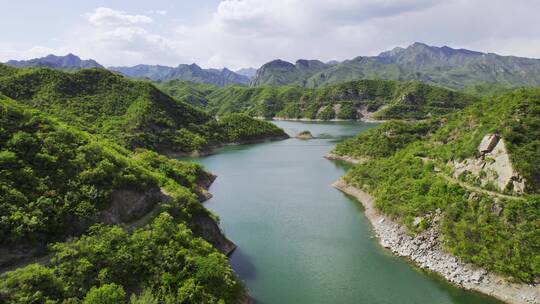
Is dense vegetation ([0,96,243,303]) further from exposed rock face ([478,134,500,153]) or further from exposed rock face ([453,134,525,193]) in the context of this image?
→ exposed rock face ([478,134,500,153])

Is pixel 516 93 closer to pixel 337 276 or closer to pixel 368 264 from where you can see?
pixel 368 264

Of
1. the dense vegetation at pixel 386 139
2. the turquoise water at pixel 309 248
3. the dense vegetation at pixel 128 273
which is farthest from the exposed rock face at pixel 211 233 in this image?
the dense vegetation at pixel 386 139

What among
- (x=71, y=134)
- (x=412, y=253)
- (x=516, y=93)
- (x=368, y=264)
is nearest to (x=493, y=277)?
(x=412, y=253)

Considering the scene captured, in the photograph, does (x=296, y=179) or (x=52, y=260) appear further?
(x=296, y=179)

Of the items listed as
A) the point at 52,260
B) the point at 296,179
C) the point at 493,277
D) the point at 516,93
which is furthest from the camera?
the point at 296,179

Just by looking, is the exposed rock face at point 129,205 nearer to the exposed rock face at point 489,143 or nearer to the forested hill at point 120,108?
the exposed rock face at point 489,143

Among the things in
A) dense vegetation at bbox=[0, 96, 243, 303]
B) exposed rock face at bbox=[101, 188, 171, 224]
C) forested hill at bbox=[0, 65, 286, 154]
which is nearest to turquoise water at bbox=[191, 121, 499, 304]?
dense vegetation at bbox=[0, 96, 243, 303]
